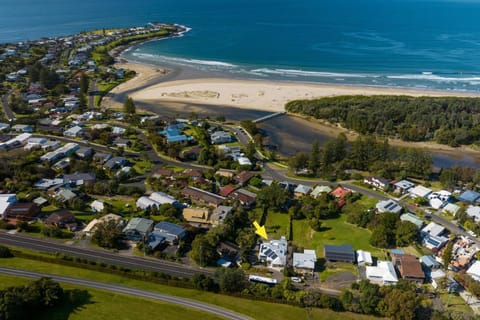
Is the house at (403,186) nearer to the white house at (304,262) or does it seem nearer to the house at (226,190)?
the white house at (304,262)

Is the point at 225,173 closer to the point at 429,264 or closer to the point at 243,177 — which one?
the point at 243,177

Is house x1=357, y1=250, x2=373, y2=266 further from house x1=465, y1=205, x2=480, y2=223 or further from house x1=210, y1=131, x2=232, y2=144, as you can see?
→ house x1=210, y1=131, x2=232, y2=144

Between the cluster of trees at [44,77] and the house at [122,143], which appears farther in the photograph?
the cluster of trees at [44,77]

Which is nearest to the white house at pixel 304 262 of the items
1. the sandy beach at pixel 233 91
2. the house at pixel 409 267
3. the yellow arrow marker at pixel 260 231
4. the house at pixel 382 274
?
the yellow arrow marker at pixel 260 231

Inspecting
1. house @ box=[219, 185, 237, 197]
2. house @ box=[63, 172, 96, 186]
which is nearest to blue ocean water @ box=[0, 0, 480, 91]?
house @ box=[219, 185, 237, 197]

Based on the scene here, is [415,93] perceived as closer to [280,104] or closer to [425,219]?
[280,104]

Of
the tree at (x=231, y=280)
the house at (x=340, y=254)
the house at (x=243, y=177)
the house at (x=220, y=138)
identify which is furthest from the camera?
the house at (x=220, y=138)

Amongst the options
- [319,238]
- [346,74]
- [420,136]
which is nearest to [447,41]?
[346,74]
